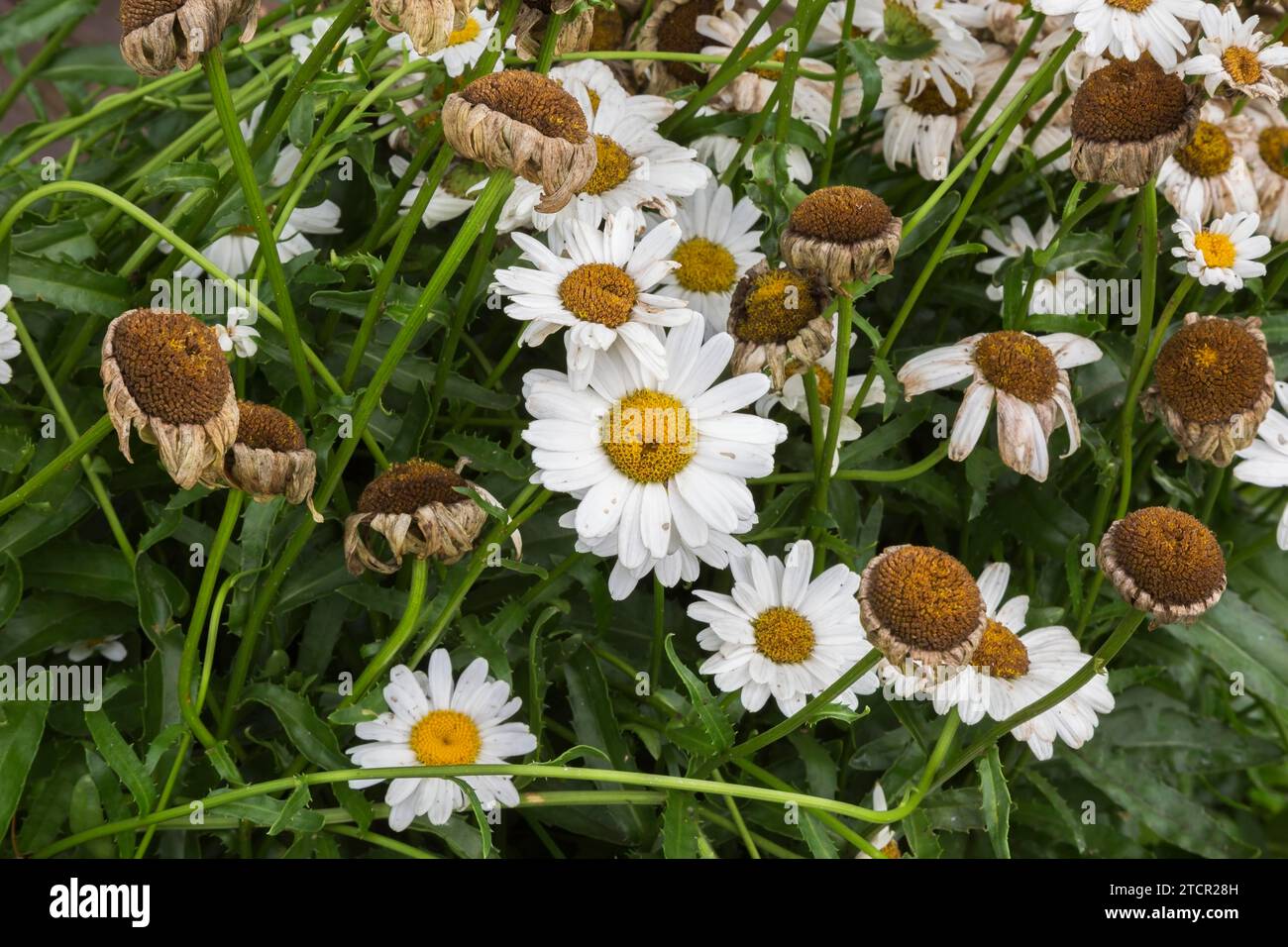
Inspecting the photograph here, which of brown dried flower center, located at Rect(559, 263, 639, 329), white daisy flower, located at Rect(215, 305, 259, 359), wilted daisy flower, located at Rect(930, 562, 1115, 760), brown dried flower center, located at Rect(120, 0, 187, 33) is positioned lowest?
wilted daisy flower, located at Rect(930, 562, 1115, 760)

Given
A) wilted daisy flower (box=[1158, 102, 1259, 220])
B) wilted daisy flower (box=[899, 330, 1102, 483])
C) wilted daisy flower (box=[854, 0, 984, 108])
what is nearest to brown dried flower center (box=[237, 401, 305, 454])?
wilted daisy flower (box=[899, 330, 1102, 483])

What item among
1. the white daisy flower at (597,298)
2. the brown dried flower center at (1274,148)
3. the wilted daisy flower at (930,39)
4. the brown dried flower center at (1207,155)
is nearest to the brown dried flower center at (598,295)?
the white daisy flower at (597,298)

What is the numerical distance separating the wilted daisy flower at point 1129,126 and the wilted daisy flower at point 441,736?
0.42 metres

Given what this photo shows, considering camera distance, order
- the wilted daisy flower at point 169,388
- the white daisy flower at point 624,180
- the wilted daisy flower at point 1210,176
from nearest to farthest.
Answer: the wilted daisy flower at point 169,388
the white daisy flower at point 624,180
the wilted daisy flower at point 1210,176

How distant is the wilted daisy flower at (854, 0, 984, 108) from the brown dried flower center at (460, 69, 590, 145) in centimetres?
34

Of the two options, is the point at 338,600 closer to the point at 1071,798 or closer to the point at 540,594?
the point at 540,594

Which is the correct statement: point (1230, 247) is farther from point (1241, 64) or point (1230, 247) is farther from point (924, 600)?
point (924, 600)

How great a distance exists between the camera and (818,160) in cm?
95

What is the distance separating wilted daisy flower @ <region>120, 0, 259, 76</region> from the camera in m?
0.55

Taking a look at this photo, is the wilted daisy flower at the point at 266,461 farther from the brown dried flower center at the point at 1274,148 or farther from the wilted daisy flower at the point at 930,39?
the brown dried flower center at the point at 1274,148

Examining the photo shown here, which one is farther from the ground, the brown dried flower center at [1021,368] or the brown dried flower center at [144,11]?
the brown dried flower center at [144,11]

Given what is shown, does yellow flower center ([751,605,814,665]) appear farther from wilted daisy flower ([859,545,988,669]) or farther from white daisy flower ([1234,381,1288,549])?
white daisy flower ([1234,381,1288,549])

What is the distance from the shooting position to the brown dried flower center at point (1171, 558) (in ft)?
1.98
